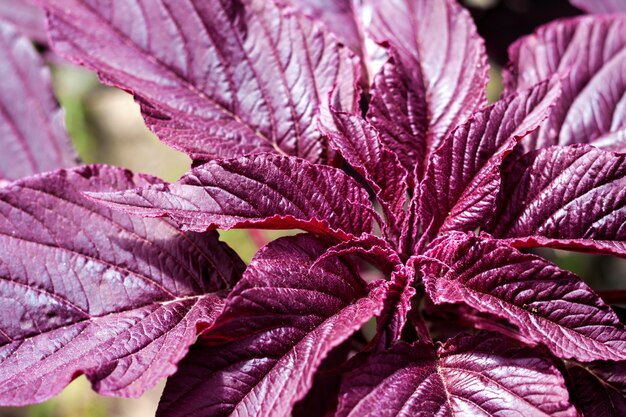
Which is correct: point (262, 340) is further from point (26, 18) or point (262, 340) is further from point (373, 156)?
point (26, 18)

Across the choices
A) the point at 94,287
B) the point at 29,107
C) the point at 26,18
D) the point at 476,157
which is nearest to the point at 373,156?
the point at 476,157

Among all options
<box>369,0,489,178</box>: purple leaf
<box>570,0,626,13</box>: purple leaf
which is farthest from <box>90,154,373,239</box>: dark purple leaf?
<box>570,0,626,13</box>: purple leaf

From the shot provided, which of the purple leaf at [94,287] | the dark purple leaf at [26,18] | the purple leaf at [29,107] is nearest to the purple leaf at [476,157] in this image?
the purple leaf at [94,287]

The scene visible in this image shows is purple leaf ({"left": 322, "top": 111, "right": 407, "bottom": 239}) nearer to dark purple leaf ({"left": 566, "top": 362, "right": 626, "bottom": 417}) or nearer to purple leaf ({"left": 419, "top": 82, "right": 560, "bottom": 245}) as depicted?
purple leaf ({"left": 419, "top": 82, "right": 560, "bottom": 245})

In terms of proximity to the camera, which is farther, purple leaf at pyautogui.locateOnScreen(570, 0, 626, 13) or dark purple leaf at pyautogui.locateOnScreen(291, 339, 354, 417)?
purple leaf at pyautogui.locateOnScreen(570, 0, 626, 13)

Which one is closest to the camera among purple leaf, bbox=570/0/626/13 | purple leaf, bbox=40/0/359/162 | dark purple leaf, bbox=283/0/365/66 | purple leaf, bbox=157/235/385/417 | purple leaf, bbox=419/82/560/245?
purple leaf, bbox=157/235/385/417

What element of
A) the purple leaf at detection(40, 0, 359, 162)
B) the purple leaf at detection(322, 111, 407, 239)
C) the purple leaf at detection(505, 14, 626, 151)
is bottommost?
the purple leaf at detection(322, 111, 407, 239)

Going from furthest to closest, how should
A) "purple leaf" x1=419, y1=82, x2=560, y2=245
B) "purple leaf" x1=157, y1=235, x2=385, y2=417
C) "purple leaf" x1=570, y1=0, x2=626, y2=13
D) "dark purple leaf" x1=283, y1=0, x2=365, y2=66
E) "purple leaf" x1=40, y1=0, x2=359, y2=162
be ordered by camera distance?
1. "purple leaf" x1=570, y1=0, x2=626, y2=13
2. "dark purple leaf" x1=283, y1=0, x2=365, y2=66
3. "purple leaf" x1=40, y1=0, x2=359, y2=162
4. "purple leaf" x1=419, y1=82, x2=560, y2=245
5. "purple leaf" x1=157, y1=235, x2=385, y2=417

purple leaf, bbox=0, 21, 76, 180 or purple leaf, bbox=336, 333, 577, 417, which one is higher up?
purple leaf, bbox=0, 21, 76, 180

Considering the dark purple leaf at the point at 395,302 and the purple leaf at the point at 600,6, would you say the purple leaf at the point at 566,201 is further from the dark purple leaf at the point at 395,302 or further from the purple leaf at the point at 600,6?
the purple leaf at the point at 600,6
